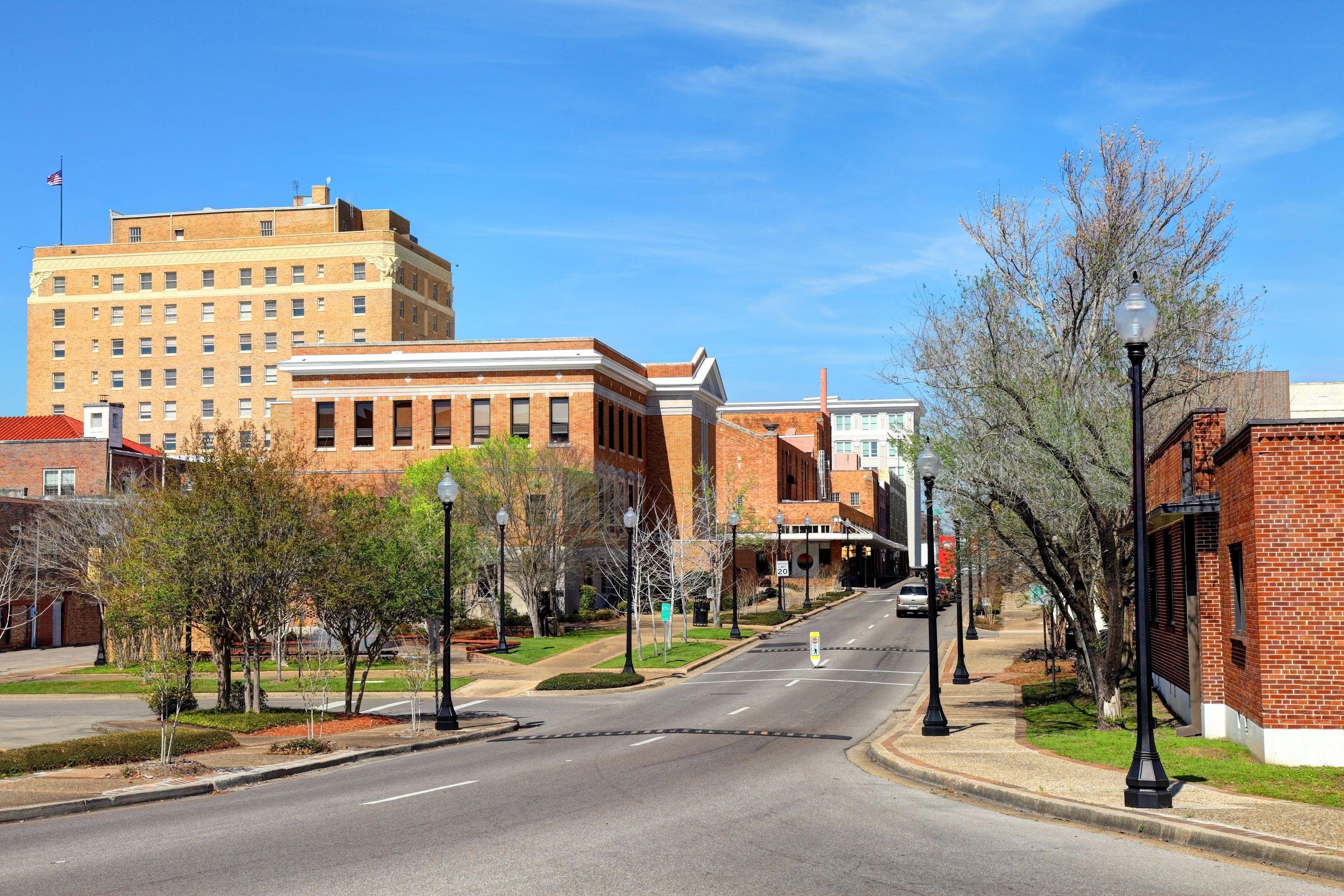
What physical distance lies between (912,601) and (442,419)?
25.0 metres

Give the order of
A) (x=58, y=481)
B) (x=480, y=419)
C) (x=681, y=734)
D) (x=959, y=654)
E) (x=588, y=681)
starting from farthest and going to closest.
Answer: (x=480, y=419) → (x=58, y=481) → (x=959, y=654) → (x=588, y=681) → (x=681, y=734)

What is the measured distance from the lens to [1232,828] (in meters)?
12.0

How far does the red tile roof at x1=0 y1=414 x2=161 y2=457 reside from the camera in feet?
217

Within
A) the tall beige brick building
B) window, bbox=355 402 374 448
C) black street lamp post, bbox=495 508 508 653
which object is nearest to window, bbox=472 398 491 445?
window, bbox=355 402 374 448

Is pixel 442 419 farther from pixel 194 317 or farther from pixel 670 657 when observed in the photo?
pixel 194 317

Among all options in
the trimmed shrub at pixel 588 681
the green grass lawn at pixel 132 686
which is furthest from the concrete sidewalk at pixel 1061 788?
the green grass lawn at pixel 132 686

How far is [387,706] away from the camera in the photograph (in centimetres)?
3269

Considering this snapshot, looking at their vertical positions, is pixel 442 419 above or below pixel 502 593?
above

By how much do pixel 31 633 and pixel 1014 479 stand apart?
47739 millimetres

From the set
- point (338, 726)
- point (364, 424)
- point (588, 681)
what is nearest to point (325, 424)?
point (364, 424)

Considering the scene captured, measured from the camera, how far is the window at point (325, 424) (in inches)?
2564

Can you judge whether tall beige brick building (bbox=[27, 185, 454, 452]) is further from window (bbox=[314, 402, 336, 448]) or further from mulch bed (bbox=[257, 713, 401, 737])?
mulch bed (bbox=[257, 713, 401, 737])

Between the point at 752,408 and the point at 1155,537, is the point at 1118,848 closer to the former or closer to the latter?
the point at 1155,537

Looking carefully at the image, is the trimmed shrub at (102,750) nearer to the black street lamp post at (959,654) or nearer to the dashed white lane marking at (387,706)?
the dashed white lane marking at (387,706)
